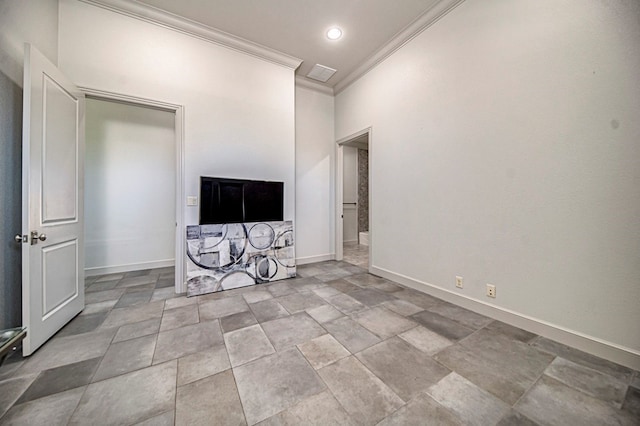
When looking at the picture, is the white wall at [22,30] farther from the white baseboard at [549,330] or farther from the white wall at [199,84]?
the white baseboard at [549,330]

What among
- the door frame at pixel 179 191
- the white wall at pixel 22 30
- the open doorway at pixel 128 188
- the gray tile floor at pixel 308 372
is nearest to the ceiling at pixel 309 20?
the white wall at pixel 22 30

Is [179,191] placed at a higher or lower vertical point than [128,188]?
lower

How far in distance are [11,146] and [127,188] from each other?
80.2 inches

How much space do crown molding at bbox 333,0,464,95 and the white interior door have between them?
3691 millimetres

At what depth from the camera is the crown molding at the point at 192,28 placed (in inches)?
102

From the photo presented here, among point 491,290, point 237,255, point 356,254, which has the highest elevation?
point 237,255

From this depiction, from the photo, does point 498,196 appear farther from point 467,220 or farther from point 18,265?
Answer: point 18,265

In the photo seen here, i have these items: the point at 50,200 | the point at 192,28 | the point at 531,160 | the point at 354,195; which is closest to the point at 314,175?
the point at 354,195

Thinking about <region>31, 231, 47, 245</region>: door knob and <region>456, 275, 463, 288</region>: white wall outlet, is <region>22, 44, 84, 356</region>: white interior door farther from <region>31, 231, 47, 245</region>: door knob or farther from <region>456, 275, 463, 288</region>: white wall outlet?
<region>456, 275, 463, 288</region>: white wall outlet

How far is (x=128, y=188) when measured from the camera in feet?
12.2

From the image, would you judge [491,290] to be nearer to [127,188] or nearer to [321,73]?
[321,73]

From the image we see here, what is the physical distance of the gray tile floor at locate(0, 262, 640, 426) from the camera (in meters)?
1.21

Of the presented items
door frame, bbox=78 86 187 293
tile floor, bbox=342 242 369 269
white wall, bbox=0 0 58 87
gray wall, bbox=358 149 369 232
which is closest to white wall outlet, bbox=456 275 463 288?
tile floor, bbox=342 242 369 269

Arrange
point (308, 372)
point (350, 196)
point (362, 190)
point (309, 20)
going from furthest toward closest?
point (362, 190) < point (350, 196) < point (309, 20) < point (308, 372)
